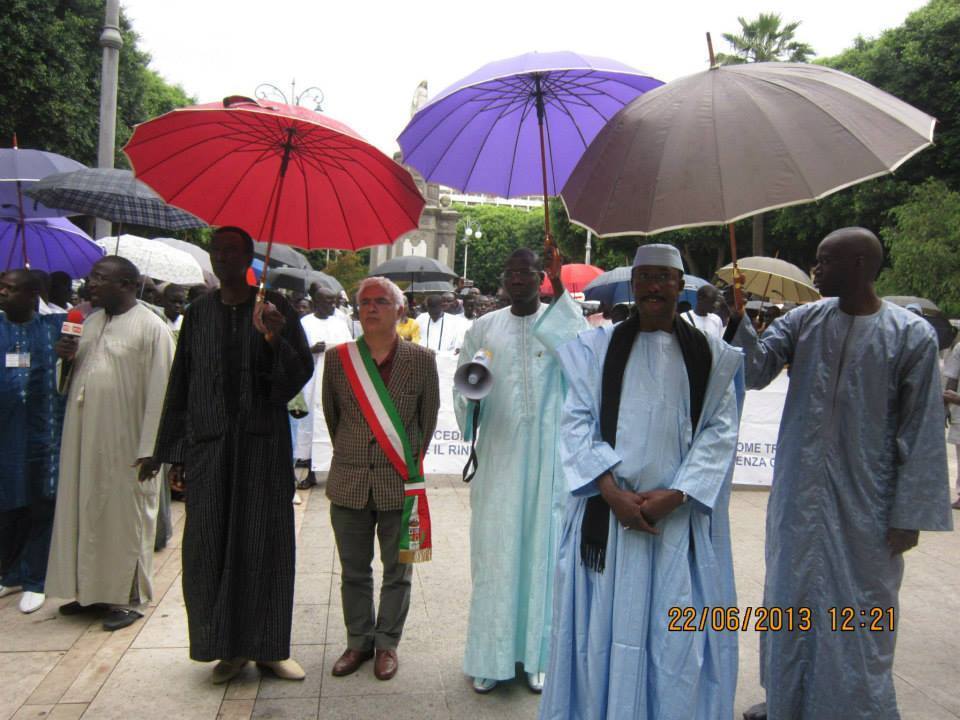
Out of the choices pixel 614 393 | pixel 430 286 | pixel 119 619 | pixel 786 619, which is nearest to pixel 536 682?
pixel 786 619

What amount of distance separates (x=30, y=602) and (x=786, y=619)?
4.18 m

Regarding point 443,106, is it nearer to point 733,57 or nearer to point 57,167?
point 57,167

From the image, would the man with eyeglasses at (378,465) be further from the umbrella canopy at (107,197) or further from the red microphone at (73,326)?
the umbrella canopy at (107,197)

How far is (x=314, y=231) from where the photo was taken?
13.7ft

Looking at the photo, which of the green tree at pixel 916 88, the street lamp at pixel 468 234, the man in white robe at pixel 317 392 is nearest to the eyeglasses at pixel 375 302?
the man in white robe at pixel 317 392

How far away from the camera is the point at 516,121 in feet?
13.6

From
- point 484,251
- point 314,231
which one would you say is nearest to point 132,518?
point 314,231

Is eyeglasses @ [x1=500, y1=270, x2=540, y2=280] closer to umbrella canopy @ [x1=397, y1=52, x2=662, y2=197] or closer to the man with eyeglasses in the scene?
umbrella canopy @ [x1=397, y1=52, x2=662, y2=197]

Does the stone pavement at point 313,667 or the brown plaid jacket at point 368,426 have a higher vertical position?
the brown plaid jacket at point 368,426

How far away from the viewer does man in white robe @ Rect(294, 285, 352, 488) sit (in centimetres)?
825

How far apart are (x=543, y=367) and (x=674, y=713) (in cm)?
178

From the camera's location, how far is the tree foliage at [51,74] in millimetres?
16094

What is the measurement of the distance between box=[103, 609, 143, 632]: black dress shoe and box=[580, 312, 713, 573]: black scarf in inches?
114

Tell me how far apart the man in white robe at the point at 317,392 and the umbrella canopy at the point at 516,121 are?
4186 mm
